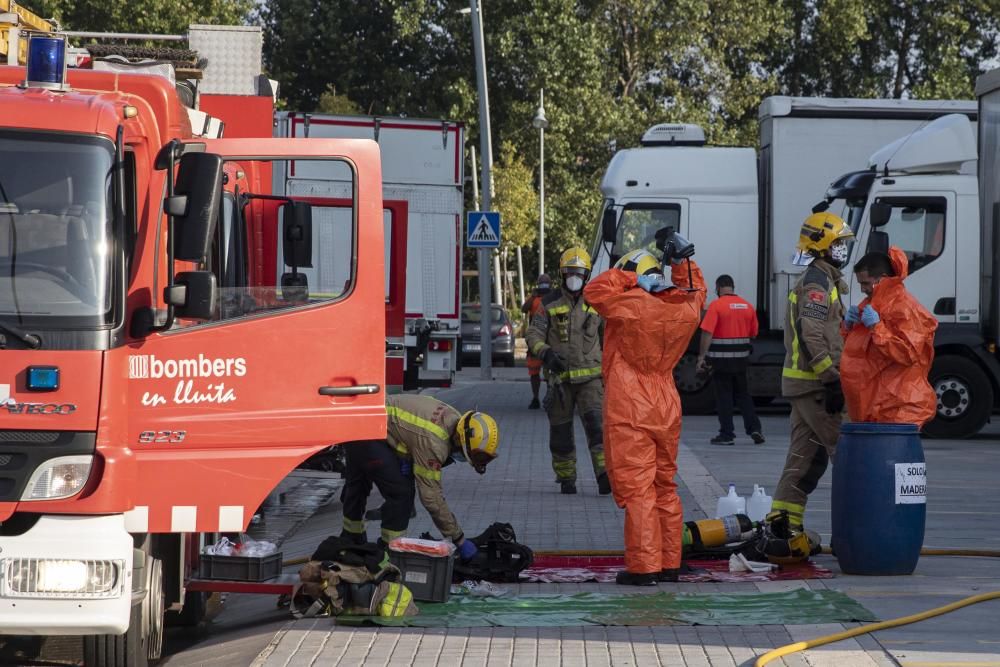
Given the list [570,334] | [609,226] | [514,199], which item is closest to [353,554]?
[570,334]

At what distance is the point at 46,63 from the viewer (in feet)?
21.7

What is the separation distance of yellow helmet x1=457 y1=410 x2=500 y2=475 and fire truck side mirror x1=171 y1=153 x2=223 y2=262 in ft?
6.95

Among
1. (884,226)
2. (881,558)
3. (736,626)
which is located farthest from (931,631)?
(884,226)

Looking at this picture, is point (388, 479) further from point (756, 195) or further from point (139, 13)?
point (139, 13)

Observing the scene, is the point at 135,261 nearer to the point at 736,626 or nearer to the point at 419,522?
the point at 736,626

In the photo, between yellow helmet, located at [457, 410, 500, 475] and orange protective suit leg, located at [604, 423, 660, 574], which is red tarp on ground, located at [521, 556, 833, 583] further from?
yellow helmet, located at [457, 410, 500, 475]

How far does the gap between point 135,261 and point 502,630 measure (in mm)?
2404

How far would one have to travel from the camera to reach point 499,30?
43.3m

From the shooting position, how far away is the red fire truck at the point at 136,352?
5988 mm

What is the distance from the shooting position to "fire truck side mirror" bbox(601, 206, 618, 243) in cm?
2028

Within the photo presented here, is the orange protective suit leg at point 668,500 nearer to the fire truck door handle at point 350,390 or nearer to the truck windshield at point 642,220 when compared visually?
the fire truck door handle at point 350,390

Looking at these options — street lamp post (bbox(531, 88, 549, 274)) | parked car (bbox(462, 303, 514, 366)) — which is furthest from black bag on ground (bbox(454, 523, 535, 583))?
street lamp post (bbox(531, 88, 549, 274))

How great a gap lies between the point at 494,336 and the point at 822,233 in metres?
26.1

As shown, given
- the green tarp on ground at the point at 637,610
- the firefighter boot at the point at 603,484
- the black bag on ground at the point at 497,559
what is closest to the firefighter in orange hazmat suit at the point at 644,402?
the green tarp on ground at the point at 637,610
